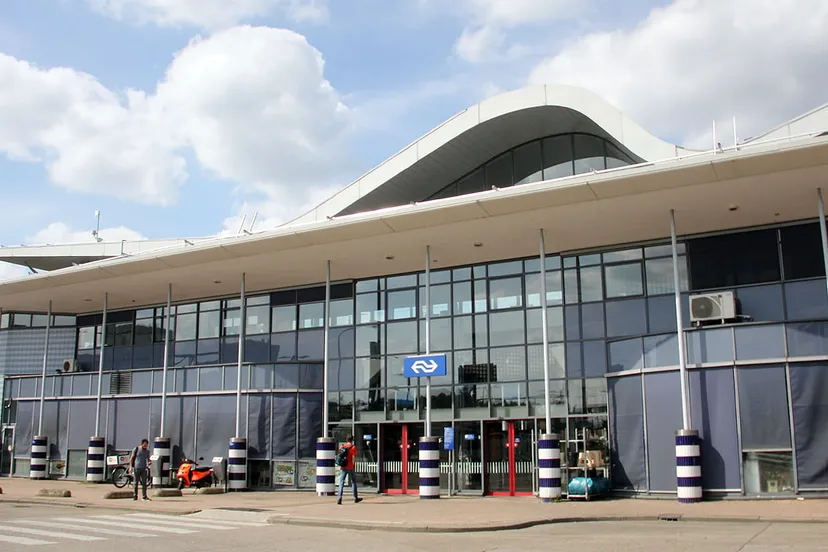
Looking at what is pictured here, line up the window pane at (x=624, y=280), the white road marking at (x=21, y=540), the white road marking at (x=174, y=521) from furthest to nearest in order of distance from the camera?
the window pane at (x=624, y=280)
the white road marking at (x=174, y=521)
the white road marking at (x=21, y=540)

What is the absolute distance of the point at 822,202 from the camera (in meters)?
19.6

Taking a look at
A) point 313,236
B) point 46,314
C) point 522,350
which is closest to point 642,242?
point 522,350

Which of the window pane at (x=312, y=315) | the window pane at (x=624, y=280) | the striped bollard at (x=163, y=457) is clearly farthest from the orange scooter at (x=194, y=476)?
the window pane at (x=624, y=280)

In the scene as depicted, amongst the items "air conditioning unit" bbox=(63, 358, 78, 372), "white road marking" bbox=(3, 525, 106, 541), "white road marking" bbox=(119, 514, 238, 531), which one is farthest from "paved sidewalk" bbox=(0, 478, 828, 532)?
"air conditioning unit" bbox=(63, 358, 78, 372)

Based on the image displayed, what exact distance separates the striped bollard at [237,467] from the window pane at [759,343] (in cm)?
1506

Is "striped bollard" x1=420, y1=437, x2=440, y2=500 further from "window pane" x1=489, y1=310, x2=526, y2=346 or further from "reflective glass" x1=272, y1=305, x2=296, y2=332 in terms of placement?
"reflective glass" x1=272, y1=305, x2=296, y2=332

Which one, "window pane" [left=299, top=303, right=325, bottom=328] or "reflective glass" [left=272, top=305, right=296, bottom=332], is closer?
"window pane" [left=299, top=303, right=325, bottom=328]

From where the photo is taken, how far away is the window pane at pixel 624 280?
23.2 meters

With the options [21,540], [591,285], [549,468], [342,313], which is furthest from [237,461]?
[21,540]

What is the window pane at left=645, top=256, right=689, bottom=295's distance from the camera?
2253cm

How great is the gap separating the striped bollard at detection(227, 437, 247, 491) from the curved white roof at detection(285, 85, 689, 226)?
7.94 metres

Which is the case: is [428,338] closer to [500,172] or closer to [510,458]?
[510,458]

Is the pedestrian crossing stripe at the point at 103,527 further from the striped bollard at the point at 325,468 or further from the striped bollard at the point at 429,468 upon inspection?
the striped bollard at the point at 429,468

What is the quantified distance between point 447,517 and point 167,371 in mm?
15703
